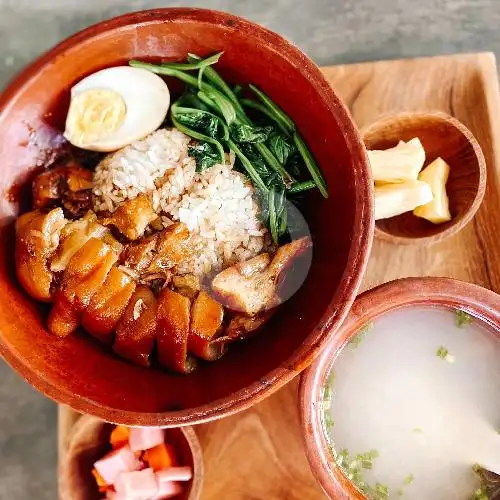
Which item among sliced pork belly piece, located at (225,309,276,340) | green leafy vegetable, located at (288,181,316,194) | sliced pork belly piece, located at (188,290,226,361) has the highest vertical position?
green leafy vegetable, located at (288,181,316,194)

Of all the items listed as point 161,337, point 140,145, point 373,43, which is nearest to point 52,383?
point 161,337

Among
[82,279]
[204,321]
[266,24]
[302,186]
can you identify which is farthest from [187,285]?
[266,24]

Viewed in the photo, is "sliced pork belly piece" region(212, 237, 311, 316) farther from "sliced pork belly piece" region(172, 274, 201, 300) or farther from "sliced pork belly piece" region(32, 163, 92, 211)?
"sliced pork belly piece" region(32, 163, 92, 211)

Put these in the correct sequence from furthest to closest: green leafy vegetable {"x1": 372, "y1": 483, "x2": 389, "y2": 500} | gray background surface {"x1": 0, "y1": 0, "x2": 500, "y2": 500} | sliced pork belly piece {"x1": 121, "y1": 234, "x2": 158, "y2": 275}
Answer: gray background surface {"x1": 0, "y1": 0, "x2": 500, "y2": 500}
green leafy vegetable {"x1": 372, "y1": 483, "x2": 389, "y2": 500}
sliced pork belly piece {"x1": 121, "y1": 234, "x2": 158, "y2": 275}

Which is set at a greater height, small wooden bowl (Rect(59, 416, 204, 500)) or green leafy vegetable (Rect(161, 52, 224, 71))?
green leafy vegetable (Rect(161, 52, 224, 71))

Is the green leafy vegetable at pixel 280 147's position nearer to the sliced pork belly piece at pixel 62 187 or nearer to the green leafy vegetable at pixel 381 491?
the sliced pork belly piece at pixel 62 187

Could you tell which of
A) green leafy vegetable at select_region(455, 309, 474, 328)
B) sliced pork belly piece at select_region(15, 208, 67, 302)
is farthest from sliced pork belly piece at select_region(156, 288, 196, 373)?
green leafy vegetable at select_region(455, 309, 474, 328)

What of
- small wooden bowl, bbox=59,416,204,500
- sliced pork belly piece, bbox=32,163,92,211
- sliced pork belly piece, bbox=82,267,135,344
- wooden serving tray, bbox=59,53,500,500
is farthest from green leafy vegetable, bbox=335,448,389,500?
sliced pork belly piece, bbox=32,163,92,211

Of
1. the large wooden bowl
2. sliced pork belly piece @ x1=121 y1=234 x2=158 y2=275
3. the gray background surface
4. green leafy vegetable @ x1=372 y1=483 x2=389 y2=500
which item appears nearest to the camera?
the large wooden bowl

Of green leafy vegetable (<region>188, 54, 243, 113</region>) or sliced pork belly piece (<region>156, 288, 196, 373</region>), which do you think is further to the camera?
green leafy vegetable (<region>188, 54, 243, 113</region>)
